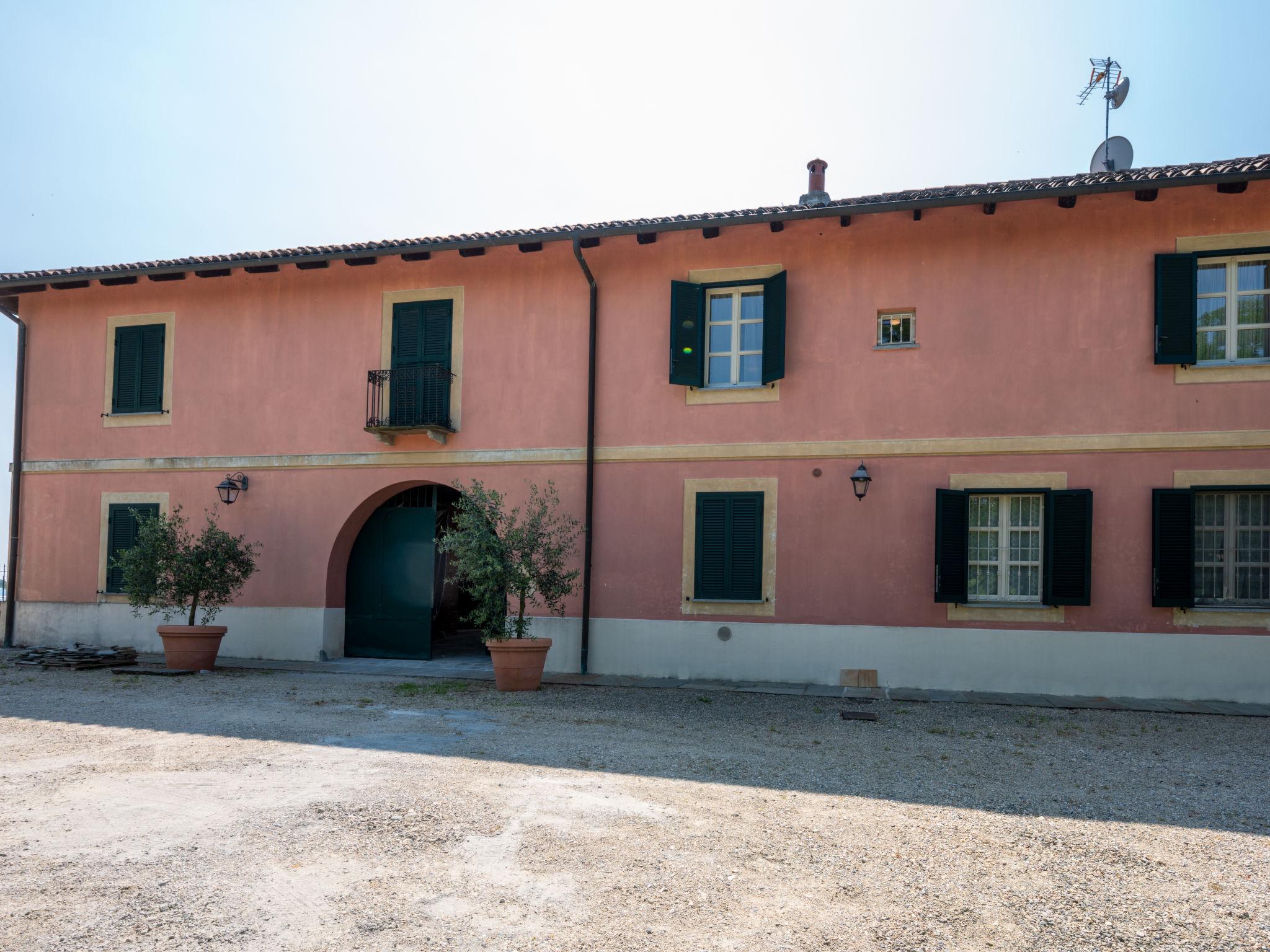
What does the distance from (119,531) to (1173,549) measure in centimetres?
1296

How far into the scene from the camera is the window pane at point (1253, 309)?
1005 cm

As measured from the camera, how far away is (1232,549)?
Answer: 9961 mm

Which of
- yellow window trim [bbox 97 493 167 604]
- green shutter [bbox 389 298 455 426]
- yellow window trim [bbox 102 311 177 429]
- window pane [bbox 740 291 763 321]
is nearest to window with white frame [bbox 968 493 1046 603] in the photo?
window pane [bbox 740 291 763 321]

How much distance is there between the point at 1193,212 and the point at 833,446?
4.33m

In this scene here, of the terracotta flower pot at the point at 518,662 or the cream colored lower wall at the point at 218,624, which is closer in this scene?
the terracotta flower pot at the point at 518,662

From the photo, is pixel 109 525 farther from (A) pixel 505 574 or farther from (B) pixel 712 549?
(B) pixel 712 549

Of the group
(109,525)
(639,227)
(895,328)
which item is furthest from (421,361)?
(895,328)

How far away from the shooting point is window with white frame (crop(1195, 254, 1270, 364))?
10047mm

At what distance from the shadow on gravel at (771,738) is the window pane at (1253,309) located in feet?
13.2

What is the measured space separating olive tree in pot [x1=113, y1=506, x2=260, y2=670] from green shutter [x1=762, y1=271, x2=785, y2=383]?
677 centimetres

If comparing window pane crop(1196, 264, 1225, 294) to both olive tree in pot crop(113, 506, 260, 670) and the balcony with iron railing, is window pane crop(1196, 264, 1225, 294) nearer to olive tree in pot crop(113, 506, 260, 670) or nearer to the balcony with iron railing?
the balcony with iron railing

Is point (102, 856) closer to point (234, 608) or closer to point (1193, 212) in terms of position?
point (234, 608)

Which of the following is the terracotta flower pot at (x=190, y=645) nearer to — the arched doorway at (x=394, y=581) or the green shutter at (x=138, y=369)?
the arched doorway at (x=394, y=581)

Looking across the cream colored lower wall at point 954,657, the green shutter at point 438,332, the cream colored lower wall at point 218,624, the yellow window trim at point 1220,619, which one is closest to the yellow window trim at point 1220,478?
the yellow window trim at point 1220,619
